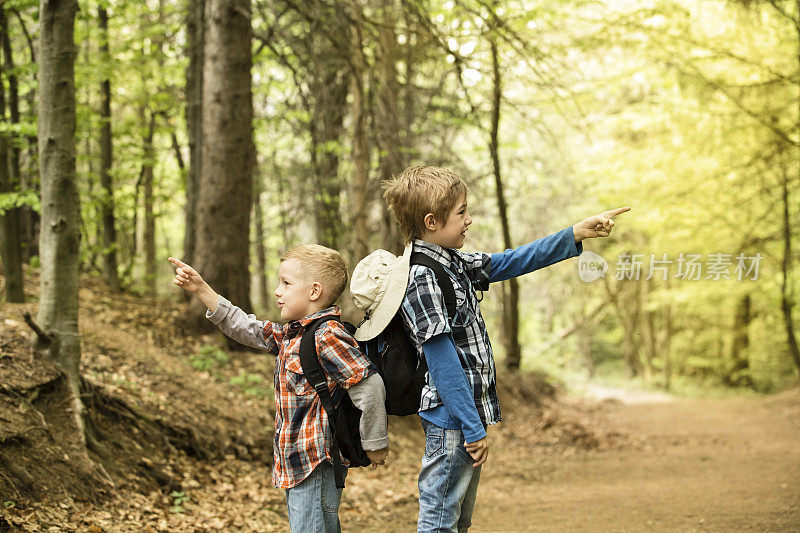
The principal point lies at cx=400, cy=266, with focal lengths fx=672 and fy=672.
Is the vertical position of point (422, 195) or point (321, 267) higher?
point (422, 195)

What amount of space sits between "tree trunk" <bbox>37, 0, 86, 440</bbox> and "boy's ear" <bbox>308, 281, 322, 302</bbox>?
2.90 metres

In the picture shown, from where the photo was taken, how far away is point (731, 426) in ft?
40.0

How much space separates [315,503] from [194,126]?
727cm

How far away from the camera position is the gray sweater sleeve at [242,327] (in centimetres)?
294

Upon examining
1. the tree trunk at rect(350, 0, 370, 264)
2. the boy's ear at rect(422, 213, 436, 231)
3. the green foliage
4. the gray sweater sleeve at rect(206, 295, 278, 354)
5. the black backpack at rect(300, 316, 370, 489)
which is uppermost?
the tree trunk at rect(350, 0, 370, 264)

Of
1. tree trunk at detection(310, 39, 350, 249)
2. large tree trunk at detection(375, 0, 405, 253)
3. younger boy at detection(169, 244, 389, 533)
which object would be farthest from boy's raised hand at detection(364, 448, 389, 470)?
large tree trunk at detection(375, 0, 405, 253)

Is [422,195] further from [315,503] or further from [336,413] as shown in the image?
[315,503]

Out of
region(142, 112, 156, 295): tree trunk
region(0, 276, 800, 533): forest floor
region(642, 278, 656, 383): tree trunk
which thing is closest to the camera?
region(0, 276, 800, 533): forest floor

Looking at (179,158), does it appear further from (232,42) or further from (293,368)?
(293,368)

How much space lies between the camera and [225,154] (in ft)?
26.7

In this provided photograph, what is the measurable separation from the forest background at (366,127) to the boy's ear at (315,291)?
1.41 meters

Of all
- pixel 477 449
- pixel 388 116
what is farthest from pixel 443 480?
pixel 388 116

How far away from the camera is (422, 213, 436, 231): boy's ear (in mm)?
2764

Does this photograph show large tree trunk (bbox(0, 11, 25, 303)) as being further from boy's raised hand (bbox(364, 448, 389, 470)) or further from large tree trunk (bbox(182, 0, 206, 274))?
boy's raised hand (bbox(364, 448, 389, 470))
